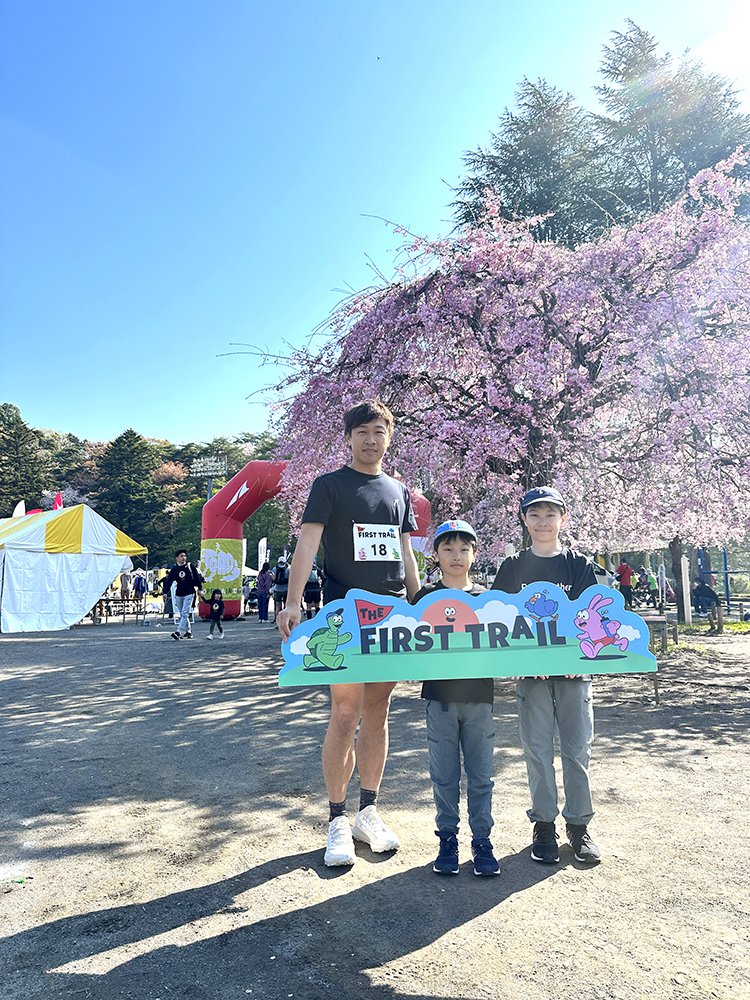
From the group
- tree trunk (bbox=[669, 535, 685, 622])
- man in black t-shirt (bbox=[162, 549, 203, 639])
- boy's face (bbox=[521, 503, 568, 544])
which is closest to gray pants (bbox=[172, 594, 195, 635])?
man in black t-shirt (bbox=[162, 549, 203, 639])

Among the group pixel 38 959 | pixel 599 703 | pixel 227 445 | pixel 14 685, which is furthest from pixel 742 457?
pixel 227 445

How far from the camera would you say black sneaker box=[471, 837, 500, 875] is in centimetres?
290

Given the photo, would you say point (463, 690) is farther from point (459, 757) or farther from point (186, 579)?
point (186, 579)

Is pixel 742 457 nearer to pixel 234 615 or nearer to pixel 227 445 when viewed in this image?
pixel 234 615

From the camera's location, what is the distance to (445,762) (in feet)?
10.1

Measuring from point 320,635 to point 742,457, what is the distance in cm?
752

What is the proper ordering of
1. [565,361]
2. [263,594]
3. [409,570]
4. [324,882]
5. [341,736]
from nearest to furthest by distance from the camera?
[324,882]
[341,736]
[409,570]
[565,361]
[263,594]

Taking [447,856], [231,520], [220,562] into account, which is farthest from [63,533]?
[447,856]

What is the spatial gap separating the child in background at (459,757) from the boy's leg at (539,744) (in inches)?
8.9

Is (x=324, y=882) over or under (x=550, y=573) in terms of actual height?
under

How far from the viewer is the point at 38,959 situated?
7.56 feet

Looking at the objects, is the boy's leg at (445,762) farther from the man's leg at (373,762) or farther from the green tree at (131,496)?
the green tree at (131,496)

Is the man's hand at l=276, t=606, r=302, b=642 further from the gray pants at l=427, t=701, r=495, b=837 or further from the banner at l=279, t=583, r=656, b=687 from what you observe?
the gray pants at l=427, t=701, r=495, b=837

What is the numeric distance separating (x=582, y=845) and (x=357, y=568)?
5.32 ft
